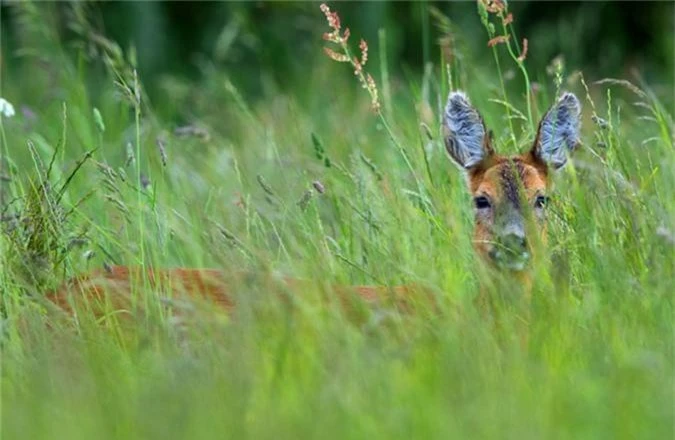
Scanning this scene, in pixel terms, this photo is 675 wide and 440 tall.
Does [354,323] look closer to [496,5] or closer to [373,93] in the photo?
[373,93]

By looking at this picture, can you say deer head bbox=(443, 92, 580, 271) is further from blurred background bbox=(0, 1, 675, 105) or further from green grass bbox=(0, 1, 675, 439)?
blurred background bbox=(0, 1, 675, 105)

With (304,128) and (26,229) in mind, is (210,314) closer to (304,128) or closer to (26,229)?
(26,229)

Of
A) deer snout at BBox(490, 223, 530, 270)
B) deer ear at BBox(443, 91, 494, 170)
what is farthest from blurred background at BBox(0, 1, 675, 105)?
deer snout at BBox(490, 223, 530, 270)

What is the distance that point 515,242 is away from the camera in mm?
5605

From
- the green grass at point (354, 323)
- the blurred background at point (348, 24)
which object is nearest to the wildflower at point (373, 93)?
the green grass at point (354, 323)

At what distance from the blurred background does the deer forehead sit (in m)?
6.07

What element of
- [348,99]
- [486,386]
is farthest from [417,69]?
[486,386]

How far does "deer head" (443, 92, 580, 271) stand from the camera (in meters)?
5.61

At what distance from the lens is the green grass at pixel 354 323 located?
4.14 metres

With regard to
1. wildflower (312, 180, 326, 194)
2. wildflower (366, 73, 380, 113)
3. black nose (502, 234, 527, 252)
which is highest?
wildflower (366, 73, 380, 113)

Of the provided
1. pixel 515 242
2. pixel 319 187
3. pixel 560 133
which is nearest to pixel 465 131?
pixel 560 133

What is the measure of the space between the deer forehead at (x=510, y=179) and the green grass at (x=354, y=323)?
0.33 feet

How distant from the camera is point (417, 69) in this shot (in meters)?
13.2

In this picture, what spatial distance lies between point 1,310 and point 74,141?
8.60ft
